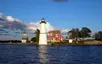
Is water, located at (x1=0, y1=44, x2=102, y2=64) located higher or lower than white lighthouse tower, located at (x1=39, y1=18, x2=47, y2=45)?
lower

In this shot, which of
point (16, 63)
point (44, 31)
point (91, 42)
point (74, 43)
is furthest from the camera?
point (91, 42)

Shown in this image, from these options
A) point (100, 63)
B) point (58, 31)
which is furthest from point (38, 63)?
point (58, 31)

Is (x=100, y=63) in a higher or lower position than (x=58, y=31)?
lower

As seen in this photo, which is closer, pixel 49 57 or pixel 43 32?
pixel 49 57

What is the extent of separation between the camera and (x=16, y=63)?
43.8 m

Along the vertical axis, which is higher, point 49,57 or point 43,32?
point 43,32

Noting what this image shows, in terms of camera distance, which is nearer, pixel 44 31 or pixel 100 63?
pixel 100 63

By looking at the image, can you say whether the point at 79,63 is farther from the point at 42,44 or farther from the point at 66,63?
the point at 42,44

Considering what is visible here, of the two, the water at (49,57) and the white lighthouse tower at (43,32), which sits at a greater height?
the white lighthouse tower at (43,32)

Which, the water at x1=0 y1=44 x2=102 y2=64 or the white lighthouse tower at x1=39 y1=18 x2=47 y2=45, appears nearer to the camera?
the water at x1=0 y1=44 x2=102 y2=64

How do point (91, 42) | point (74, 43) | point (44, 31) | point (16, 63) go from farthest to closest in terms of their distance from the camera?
point (91, 42) < point (74, 43) < point (44, 31) < point (16, 63)

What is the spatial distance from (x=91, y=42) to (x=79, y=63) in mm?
155101

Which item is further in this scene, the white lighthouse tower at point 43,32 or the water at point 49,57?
the white lighthouse tower at point 43,32

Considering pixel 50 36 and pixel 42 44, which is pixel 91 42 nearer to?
pixel 50 36
